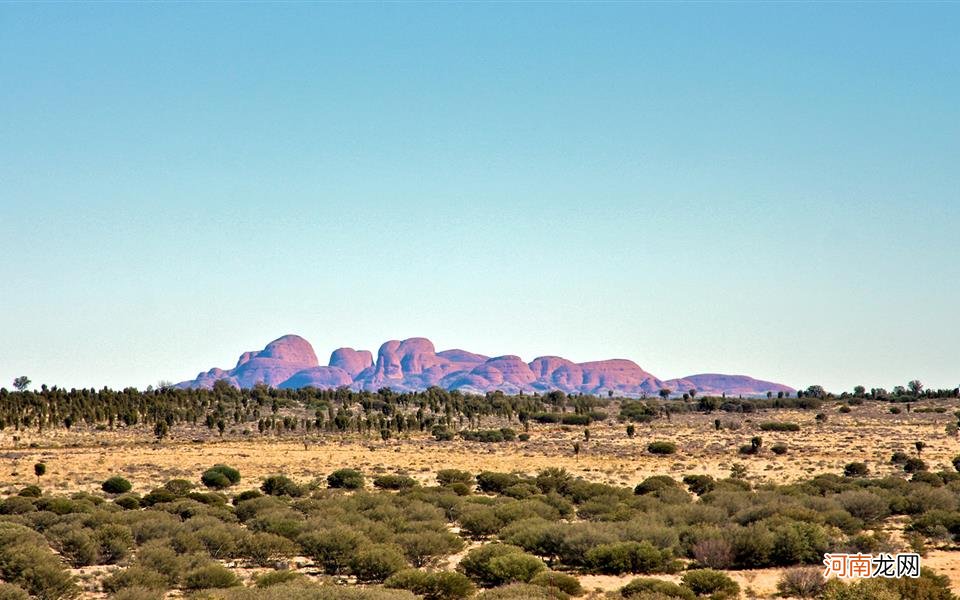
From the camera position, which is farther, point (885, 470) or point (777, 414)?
point (777, 414)

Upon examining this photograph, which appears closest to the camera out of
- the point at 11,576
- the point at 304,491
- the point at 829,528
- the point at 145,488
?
the point at 11,576

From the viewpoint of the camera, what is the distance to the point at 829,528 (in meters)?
25.3

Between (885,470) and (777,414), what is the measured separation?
62.5m

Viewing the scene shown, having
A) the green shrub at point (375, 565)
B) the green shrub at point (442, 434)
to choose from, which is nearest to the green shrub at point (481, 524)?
the green shrub at point (375, 565)

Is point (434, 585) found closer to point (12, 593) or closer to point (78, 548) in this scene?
point (12, 593)

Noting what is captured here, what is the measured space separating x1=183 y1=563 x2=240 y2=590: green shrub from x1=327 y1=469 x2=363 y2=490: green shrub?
76.8 feet

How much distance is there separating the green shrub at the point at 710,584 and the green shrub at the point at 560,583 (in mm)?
2356

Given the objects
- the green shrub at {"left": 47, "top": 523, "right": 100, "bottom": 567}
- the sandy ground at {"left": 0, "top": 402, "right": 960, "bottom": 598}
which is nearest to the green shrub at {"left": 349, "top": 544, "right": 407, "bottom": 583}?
the green shrub at {"left": 47, "top": 523, "right": 100, "bottom": 567}

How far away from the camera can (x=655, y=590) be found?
1762 centimetres

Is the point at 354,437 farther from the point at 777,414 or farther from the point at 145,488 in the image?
the point at 777,414

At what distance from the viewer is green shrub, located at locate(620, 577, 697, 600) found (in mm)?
17050

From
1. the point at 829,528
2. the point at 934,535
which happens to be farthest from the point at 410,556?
the point at 934,535

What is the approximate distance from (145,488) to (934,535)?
1354 inches

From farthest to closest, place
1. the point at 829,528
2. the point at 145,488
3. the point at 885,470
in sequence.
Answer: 1. the point at 885,470
2. the point at 145,488
3. the point at 829,528
